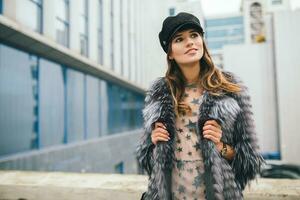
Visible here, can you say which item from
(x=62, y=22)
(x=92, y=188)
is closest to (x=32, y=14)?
(x=62, y=22)

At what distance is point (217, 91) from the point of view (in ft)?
4.99

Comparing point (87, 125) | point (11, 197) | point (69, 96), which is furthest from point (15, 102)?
point (11, 197)

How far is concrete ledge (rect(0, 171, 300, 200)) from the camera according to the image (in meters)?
2.11

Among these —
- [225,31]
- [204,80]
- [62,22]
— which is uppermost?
[225,31]

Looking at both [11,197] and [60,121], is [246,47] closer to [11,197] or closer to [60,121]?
[60,121]

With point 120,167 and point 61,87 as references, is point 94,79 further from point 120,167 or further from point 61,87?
point 120,167

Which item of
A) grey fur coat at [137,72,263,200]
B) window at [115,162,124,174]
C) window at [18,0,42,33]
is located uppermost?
window at [18,0,42,33]

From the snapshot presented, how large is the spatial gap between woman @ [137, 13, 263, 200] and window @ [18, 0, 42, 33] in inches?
325

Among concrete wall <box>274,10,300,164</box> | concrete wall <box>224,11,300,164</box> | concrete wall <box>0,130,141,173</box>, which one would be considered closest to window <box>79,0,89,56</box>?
concrete wall <box>0,130,141,173</box>

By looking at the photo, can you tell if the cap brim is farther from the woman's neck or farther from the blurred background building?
the blurred background building

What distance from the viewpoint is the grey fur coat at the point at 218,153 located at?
1420 mm

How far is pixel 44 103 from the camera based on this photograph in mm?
10383

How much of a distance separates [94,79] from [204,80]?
14.5 meters

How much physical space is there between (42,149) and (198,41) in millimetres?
9523
